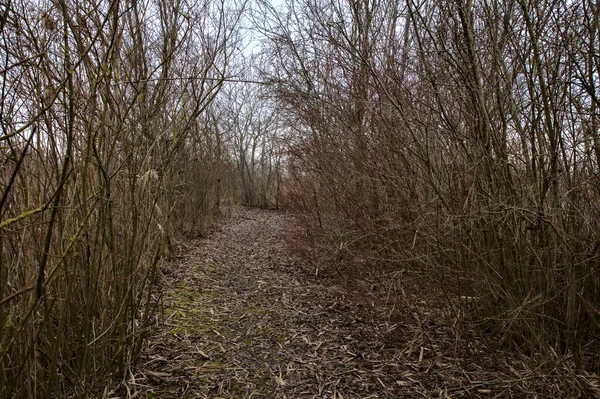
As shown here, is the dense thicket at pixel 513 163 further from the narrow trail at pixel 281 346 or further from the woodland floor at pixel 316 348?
the narrow trail at pixel 281 346

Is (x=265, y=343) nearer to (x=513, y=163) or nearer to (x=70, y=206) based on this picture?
(x=70, y=206)

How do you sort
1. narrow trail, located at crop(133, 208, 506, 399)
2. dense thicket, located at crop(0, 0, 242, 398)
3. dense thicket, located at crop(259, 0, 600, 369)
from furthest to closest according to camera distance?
narrow trail, located at crop(133, 208, 506, 399)
dense thicket, located at crop(259, 0, 600, 369)
dense thicket, located at crop(0, 0, 242, 398)

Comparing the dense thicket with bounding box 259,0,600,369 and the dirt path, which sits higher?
the dense thicket with bounding box 259,0,600,369

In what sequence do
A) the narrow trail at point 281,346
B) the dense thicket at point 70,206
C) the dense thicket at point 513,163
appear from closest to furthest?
1. the dense thicket at point 70,206
2. the dense thicket at point 513,163
3. the narrow trail at point 281,346

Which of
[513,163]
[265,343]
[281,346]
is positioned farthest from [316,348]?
[513,163]

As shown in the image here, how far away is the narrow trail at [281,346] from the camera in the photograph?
8.34 ft

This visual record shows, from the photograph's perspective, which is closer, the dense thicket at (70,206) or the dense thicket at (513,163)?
the dense thicket at (70,206)

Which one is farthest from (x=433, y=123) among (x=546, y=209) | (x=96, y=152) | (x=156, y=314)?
(x=156, y=314)

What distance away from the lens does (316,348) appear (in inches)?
125

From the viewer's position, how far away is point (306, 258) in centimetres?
619

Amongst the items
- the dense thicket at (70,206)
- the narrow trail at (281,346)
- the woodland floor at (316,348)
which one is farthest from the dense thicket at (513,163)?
the dense thicket at (70,206)

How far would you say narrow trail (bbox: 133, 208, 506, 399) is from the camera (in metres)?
2.54

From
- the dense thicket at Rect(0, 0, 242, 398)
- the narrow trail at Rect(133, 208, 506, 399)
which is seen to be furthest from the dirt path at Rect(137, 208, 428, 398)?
the dense thicket at Rect(0, 0, 242, 398)

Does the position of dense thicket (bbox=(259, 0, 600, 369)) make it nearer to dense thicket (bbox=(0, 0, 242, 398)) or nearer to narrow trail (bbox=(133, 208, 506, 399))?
narrow trail (bbox=(133, 208, 506, 399))
